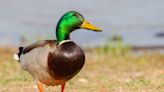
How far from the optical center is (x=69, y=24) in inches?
368

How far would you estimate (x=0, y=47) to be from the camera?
19672 millimetres

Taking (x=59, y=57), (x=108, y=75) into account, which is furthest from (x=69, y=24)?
(x=108, y=75)

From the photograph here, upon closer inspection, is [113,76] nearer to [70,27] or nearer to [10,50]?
[70,27]

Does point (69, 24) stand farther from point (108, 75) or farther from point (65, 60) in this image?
point (108, 75)

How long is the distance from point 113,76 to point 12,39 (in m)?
8.43

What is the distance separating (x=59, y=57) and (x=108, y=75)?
4.54 meters

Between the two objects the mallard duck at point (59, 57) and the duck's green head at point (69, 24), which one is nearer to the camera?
the mallard duck at point (59, 57)

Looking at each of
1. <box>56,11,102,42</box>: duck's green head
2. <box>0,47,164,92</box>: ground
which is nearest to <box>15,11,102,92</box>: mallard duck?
<box>56,11,102,42</box>: duck's green head

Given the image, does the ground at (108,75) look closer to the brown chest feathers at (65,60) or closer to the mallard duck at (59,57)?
the mallard duck at (59,57)

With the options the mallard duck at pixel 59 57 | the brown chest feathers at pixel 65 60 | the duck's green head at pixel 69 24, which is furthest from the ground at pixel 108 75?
the brown chest feathers at pixel 65 60

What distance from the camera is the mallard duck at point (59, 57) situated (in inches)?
353

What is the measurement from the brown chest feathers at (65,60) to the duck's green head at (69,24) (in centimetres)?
31

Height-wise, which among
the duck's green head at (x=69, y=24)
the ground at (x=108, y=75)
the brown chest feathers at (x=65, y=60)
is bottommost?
the ground at (x=108, y=75)

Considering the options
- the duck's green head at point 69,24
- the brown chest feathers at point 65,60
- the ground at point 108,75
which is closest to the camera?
the brown chest feathers at point 65,60
